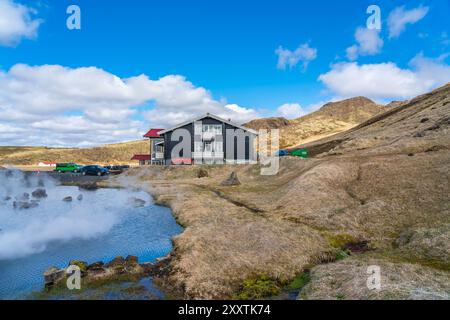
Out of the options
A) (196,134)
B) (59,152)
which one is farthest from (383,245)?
(59,152)

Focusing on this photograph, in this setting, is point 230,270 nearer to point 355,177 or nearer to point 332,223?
point 332,223

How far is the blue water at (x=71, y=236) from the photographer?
62.4 ft

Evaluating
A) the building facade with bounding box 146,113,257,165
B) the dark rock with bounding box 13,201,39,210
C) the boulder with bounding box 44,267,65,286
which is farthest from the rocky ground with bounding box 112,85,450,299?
the building facade with bounding box 146,113,257,165

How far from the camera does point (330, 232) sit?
23.6 meters

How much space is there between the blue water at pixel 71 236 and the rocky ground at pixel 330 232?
7.66 feet

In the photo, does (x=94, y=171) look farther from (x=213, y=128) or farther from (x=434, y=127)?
(x=434, y=127)

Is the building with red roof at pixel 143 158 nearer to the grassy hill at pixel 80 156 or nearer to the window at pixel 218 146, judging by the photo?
the window at pixel 218 146

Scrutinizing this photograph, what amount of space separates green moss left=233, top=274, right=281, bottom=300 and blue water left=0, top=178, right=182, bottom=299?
7214 millimetres

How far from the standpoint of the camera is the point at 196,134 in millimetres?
72812

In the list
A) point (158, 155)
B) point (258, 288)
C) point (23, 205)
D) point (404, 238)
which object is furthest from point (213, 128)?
point (258, 288)

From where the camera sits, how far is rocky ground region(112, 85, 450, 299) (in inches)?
615
